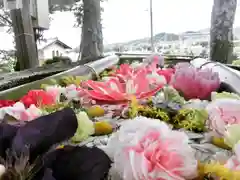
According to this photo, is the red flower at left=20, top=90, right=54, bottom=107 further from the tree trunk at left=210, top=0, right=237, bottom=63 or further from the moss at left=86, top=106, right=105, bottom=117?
the tree trunk at left=210, top=0, right=237, bottom=63

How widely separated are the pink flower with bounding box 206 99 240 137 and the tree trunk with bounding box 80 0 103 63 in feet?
9.05

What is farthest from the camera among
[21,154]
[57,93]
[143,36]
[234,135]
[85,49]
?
[143,36]

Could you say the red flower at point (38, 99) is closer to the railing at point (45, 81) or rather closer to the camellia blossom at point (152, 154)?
the railing at point (45, 81)

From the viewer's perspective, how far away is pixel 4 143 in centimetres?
30

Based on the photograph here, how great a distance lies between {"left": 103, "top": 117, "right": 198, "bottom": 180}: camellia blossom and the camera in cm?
31

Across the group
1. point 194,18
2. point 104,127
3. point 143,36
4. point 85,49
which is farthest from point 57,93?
point 143,36

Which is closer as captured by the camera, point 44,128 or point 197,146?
point 44,128

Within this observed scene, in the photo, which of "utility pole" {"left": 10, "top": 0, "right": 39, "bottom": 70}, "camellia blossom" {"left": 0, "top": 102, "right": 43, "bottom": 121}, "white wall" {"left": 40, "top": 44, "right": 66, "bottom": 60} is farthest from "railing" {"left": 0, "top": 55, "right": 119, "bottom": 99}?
"white wall" {"left": 40, "top": 44, "right": 66, "bottom": 60}

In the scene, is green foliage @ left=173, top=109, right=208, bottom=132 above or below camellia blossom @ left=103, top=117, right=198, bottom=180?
below

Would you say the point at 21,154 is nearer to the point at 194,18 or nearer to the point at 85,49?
the point at 85,49

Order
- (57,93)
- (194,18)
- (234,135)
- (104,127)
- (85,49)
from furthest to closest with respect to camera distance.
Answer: (194,18) → (85,49) → (57,93) → (104,127) → (234,135)

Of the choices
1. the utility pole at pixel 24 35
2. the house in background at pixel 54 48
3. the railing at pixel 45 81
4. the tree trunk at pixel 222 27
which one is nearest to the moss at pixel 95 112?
the railing at pixel 45 81

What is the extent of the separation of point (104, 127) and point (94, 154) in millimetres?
214

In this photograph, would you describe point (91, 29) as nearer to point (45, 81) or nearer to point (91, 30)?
point (91, 30)
